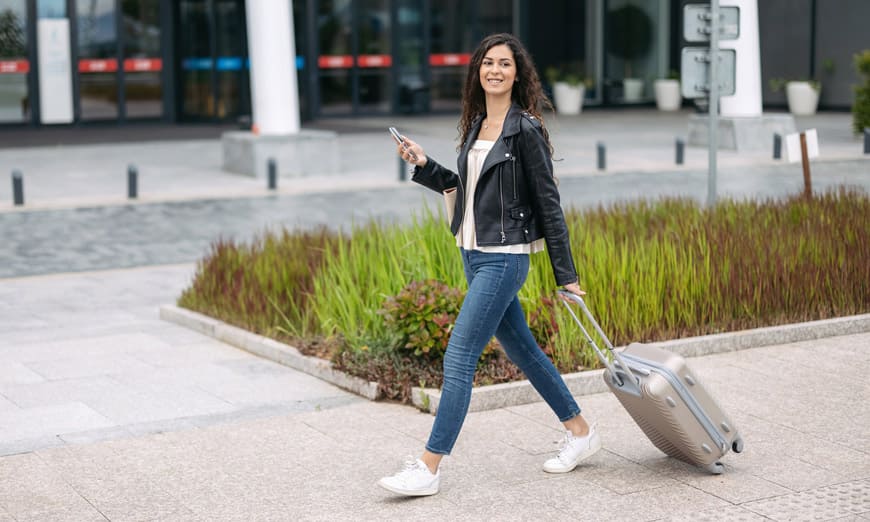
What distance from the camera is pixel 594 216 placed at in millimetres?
10500

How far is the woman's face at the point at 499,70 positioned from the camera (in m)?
5.71

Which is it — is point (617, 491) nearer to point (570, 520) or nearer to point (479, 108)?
point (570, 520)

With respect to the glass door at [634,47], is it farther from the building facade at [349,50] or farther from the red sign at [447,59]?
the red sign at [447,59]

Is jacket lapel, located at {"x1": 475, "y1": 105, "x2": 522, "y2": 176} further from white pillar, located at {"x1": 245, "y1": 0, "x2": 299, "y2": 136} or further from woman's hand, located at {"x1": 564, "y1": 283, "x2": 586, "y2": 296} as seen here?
white pillar, located at {"x1": 245, "y1": 0, "x2": 299, "y2": 136}

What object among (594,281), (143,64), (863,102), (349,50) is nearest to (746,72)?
(863,102)

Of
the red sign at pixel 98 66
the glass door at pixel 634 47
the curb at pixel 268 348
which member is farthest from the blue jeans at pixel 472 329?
the glass door at pixel 634 47

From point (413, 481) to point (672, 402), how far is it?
1.17 m

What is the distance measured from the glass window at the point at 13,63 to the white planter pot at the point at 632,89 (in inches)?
679

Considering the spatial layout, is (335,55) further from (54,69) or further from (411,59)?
(54,69)

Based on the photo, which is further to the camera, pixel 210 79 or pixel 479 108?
pixel 210 79

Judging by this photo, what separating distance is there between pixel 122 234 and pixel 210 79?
17.0 metres

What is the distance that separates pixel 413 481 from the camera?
5559 mm

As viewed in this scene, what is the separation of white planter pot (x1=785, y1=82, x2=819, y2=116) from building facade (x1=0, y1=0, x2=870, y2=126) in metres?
1.36

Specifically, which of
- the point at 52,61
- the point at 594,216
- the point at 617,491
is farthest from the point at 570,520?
the point at 52,61
